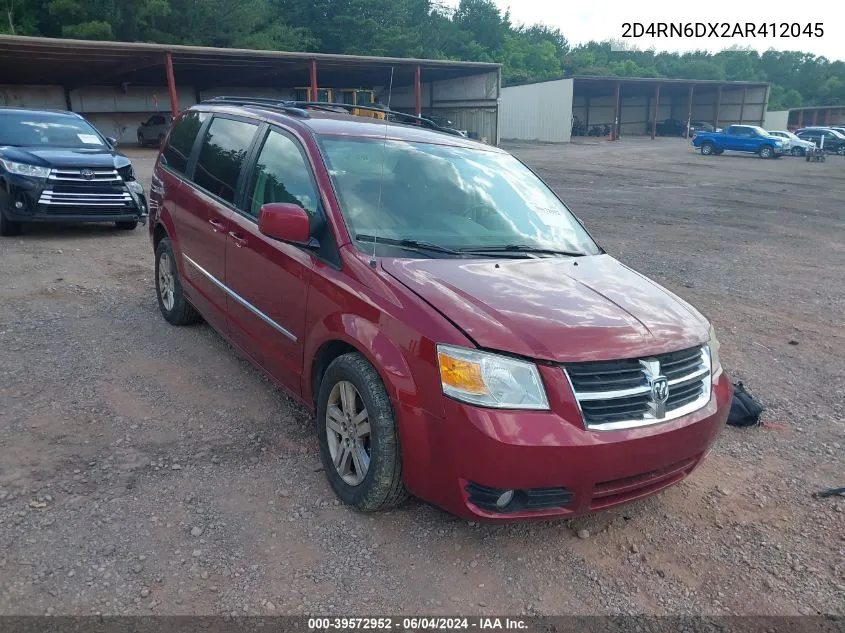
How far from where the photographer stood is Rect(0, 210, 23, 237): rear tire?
30.4 ft

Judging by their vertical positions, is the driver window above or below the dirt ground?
above

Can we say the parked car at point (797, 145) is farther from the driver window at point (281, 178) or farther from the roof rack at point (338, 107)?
the driver window at point (281, 178)

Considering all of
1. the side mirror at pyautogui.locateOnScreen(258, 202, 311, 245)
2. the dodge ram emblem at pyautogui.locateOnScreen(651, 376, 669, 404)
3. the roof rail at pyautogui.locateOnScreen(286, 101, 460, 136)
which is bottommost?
the dodge ram emblem at pyautogui.locateOnScreen(651, 376, 669, 404)

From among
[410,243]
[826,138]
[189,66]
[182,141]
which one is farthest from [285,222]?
[826,138]

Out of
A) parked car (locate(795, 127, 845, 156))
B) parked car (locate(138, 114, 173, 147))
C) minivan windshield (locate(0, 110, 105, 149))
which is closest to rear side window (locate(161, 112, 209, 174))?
minivan windshield (locate(0, 110, 105, 149))

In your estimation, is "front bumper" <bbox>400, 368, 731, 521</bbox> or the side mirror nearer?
"front bumper" <bbox>400, 368, 731, 521</bbox>

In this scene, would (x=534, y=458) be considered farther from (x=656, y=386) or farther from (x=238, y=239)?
(x=238, y=239)

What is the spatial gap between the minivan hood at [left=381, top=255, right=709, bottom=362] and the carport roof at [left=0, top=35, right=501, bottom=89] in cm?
2161

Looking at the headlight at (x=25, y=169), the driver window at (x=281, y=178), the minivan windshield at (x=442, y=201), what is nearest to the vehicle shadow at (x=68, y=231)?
the headlight at (x=25, y=169)

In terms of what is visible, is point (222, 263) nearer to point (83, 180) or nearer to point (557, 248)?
point (557, 248)

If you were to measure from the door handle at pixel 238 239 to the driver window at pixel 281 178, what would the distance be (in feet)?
0.53

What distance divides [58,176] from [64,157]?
0.35 metres

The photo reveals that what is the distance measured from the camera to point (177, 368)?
4977 mm

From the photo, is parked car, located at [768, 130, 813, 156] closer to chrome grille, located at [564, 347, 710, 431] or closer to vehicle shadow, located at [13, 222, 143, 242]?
vehicle shadow, located at [13, 222, 143, 242]
